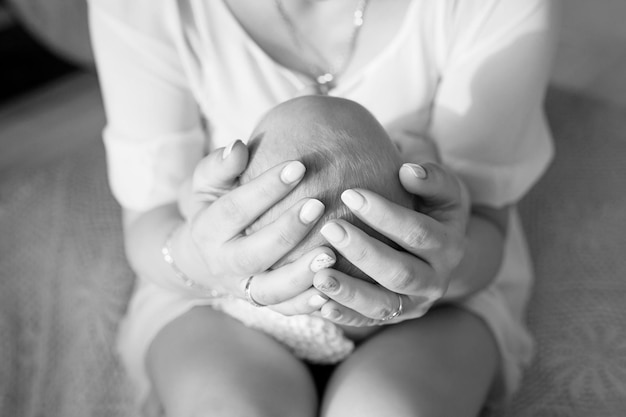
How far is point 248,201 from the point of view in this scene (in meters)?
0.63

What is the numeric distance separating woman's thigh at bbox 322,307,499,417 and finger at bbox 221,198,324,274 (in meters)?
0.20

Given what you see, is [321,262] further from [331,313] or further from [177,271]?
[177,271]

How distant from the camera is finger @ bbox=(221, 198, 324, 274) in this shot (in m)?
0.60

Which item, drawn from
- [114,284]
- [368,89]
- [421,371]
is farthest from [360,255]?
[114,284]

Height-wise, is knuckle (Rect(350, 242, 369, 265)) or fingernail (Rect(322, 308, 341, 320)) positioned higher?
knuckle (Rect(350, 242, 369, 265))

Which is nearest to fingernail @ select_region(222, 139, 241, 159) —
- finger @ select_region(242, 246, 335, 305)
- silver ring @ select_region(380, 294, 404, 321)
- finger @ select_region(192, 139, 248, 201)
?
finger @ select_region(192, 139, 248, 201)

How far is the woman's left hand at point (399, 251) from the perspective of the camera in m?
0.60

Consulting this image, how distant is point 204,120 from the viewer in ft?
3.17

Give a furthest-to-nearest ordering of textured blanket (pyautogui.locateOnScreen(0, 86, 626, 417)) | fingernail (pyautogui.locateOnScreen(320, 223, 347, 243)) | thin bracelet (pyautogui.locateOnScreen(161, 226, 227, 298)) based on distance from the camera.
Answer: textured blanket (pyautogui.locateOnScreen(0, 86, 626, 417)), thin bracelet (pyautogui.locateOnScreen(161, 226, 227, 298)), fingernail (pyautogui.locateOnScreen(320, 223, 347, 243))

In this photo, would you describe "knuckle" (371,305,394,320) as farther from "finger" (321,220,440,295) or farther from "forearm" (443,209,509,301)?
"forearm" (443,209,509,301)

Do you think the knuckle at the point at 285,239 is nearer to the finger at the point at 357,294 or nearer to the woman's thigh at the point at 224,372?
the finger at the point at 357,294

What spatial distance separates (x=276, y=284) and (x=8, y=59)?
1366 mm

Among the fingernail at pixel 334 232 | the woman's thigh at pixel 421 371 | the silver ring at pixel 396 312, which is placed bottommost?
the woman's thigh at pixel 421 371

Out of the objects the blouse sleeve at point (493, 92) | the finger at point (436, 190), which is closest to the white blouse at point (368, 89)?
the blouse sleeve at point (493, 92)
